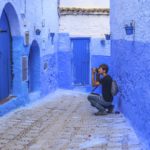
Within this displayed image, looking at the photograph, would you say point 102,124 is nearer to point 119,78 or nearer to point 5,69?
point 119,78

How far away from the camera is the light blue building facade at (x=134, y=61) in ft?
21.1

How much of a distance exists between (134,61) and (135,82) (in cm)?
40

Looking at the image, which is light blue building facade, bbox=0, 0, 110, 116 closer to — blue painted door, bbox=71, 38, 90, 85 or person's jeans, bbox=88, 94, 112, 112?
blue painted door, bbox=71, 38, 90, 85

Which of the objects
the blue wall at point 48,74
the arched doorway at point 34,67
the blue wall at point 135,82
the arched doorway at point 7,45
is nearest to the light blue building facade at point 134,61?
the blue wall at point 135,82

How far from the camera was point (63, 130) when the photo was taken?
26.7 ft

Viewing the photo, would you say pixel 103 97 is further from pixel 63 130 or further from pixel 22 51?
pixel 22 51

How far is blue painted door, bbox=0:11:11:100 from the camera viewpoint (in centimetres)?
995

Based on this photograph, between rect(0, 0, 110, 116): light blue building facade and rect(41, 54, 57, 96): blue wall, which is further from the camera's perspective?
rect(41, 54, 57, 96): blue wall

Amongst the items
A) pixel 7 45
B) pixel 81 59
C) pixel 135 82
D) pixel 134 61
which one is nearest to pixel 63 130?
pixel 135 82

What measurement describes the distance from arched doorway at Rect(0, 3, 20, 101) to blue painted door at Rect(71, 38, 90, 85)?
6418 millimetres

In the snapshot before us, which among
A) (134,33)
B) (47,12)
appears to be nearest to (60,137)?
(134,33)

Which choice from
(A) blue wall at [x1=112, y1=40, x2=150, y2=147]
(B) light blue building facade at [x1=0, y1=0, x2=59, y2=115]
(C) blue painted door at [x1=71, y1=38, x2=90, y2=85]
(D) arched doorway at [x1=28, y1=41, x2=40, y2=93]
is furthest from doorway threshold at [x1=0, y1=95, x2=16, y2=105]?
(C) blue painted door at [x1=71, y1=38, x2=90, y2=85]

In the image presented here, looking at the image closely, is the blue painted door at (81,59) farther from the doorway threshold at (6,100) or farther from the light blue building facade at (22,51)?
the doorway threshold at (6,100)

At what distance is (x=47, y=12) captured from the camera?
14219mm
